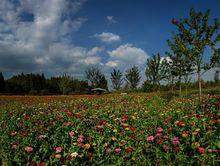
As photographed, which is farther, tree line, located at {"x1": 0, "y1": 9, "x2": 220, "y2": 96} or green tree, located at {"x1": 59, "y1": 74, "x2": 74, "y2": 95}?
green tree, located at {"x1": 59, "y1": 74, "x2": 74, "y2": 95}

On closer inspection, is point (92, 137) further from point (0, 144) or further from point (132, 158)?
point (0, 144)

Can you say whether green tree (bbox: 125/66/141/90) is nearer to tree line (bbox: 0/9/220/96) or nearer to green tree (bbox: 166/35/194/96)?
tree line (bbox: 0/9/220/96)

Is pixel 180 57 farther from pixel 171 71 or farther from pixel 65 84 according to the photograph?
pixel 65 84

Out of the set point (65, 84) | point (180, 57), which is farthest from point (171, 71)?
point (65, 84)

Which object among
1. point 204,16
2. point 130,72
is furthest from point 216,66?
point 130,72

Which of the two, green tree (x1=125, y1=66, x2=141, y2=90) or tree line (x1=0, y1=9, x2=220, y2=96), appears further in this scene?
green tree (x1=125, y1=66, x2=141, y2=90)

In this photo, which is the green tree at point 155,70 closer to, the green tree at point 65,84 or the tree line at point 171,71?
the tree line at point 171,71

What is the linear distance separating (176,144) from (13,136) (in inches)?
125

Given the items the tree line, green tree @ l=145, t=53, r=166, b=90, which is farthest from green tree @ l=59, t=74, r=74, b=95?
green tree @ l=145, t=53, r=166, b=90

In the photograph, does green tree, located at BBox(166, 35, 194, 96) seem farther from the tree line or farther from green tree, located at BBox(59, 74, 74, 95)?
green tree, located at BBox(59, 74, 74, 95)

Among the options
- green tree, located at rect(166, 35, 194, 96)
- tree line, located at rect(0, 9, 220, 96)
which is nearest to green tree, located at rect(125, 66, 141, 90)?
tree line, located at rect(0, 9, 220, 96)

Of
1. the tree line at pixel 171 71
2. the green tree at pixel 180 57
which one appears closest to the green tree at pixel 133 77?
the tree line at pixel 171 71

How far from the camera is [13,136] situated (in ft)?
14.2

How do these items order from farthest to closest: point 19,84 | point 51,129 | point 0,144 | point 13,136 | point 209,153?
point 19,84, point 51,129, point 13,136, point 0,144, point 209,153
